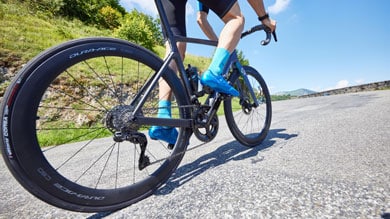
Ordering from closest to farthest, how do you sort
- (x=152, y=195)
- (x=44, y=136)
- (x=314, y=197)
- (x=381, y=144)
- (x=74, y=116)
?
1. (x=314, y=197)
2. (x=152, y=195)
3. (x=381, y=144)
4. (x=44, y=136)
5. (x=74, y=116)

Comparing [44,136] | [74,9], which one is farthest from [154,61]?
[74,9]

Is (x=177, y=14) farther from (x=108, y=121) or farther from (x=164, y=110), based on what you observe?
(x=108, y=121)

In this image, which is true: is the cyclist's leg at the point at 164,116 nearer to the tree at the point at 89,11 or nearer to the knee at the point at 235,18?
the knee at the point at 235,18

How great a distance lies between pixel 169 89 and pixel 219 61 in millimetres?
444

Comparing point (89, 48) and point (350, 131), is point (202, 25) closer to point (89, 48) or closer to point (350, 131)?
point (89, 48)

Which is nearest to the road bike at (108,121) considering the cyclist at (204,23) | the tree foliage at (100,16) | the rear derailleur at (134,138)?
the rear derailleur at (134,138)

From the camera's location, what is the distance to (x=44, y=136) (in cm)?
352

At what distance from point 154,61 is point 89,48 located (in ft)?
1.27

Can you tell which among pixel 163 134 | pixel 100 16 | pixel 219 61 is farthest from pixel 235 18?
pixel 100 16

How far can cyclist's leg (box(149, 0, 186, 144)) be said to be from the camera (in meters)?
1.42

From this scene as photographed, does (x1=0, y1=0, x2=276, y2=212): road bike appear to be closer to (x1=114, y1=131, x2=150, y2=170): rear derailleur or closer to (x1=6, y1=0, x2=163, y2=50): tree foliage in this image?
(x1=114, y1=131, x2=150, y2=170): rear derailleur

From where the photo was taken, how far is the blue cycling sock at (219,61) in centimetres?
147

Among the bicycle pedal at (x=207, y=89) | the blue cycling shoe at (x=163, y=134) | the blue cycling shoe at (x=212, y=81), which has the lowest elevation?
the blue cycling shoe at (x=163, y=134)

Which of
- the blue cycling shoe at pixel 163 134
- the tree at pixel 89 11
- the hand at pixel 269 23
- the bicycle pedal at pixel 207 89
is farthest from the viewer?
the tree at pixel 89 11
